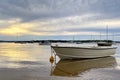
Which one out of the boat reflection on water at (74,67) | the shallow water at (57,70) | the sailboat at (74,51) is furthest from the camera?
the sailboat at (74,51)

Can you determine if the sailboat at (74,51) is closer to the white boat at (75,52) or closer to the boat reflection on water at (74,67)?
the white boat at (75,52)

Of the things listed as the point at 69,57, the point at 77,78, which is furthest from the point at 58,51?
the point at 77,78

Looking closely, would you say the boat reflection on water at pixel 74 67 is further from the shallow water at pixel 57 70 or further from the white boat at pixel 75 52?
the white boat at pixel 75 52

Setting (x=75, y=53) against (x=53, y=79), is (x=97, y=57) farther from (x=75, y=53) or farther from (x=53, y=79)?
(x=53, y=79)

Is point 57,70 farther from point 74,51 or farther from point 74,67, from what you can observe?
point 74,51

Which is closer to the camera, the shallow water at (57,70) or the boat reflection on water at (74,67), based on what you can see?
the shallow water at (57,70)

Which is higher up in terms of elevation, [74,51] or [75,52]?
[74,51]

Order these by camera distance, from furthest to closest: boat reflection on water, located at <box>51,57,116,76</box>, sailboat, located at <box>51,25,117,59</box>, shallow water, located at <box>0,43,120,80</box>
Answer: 1. sailboat, located at <box>51,25,117,59</box>
2. boat reflection on water, located at <box>51,57,116,76</box>
3. shallow water, located at <box>0,43,120,80</box>

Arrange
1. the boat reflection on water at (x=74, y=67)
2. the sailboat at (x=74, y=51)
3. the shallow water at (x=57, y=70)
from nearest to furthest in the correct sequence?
the shallow water at (x=57, y=70)
the boat reflection on water at (x=74, y=67)
the sailboat at (x=74, y=51)

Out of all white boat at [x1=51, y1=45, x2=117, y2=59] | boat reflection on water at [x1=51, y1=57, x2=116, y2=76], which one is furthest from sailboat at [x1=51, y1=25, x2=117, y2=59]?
boat reflection on water at [x1=51, y1=57, x2=116, y2=76]

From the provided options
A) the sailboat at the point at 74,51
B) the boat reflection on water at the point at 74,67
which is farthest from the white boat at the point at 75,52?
the boat reflection on water at the point at 74,67

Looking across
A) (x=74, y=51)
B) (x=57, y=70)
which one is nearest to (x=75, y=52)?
(x=74, y=51)

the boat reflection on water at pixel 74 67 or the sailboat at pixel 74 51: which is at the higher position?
the sailboat at pixel 74 51

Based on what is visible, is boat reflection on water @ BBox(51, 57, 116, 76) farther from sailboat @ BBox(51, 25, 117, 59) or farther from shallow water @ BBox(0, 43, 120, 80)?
sailboat @ BBox(51, 25, 117, 59)
